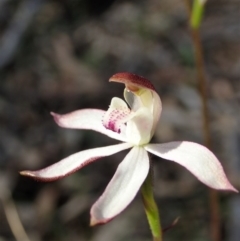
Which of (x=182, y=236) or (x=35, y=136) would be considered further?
(x=35, y=136)

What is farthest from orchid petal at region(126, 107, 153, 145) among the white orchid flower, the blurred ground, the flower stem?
the blurred ground

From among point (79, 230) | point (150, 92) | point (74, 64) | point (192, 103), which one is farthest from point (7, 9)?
point (150, 92)

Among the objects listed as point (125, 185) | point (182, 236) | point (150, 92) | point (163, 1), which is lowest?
point (182, 236)

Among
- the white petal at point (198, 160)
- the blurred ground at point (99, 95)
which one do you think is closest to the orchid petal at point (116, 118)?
the white petal at point (198, 160)

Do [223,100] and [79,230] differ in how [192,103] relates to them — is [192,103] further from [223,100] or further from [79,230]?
[79,230]

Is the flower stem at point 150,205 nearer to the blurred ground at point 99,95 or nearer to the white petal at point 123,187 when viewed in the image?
→ the white petal at point 123,187
